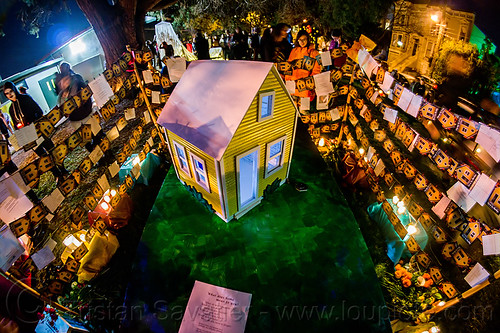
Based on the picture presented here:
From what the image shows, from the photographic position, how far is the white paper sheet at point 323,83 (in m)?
7.48

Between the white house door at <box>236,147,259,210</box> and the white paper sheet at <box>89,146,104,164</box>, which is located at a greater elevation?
the white paper sheet at <box>89,146,104,164</box>

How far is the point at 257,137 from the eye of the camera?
20.3ft

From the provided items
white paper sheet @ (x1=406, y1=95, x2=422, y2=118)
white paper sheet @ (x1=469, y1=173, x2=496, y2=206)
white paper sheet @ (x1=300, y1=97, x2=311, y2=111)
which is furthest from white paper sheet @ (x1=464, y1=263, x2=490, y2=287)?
white paper sheet @ (x1=300, y1=97, x2=311, y2=111)

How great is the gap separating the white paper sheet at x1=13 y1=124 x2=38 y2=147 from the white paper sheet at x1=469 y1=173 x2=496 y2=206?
861cm

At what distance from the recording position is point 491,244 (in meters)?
4.20

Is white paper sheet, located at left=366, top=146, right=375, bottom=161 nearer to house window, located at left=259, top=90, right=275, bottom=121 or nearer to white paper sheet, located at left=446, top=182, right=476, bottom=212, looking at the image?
white paper sheet, located at left=446, top=182, right=476, bottom=212

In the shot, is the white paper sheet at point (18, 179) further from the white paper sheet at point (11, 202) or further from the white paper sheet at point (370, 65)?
the white paper sheet at point (370, 65)

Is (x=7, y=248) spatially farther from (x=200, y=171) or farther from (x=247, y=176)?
(x=247, y=176)

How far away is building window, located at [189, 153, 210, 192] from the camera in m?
6.31

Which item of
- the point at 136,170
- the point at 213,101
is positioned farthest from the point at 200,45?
the point at 213,101

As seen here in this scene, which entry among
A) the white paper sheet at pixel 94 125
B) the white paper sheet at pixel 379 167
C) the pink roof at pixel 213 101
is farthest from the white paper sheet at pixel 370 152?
the white paper sheet at pixel 94 125

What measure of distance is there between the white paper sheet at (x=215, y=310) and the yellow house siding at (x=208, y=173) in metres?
2.18

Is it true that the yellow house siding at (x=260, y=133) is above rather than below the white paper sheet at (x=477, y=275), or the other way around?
above

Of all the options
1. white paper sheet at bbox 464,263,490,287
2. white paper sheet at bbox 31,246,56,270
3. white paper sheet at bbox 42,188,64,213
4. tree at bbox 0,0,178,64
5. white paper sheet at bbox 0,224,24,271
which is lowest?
white paper sheet at bbox 464,263,490,287
